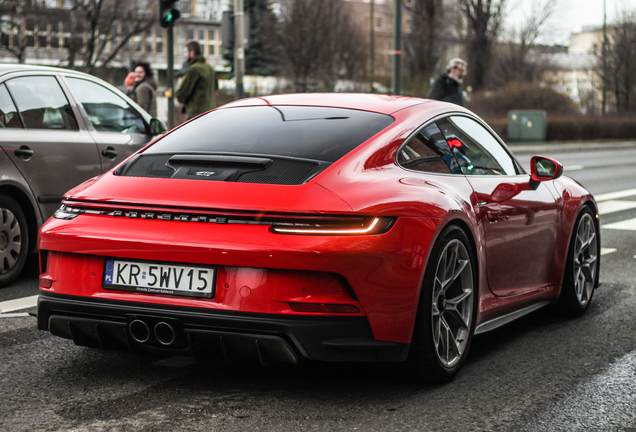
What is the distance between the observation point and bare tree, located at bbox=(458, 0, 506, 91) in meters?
49.2

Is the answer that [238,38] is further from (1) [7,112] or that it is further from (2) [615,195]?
(1) [7,112]

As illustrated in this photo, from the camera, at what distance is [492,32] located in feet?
165

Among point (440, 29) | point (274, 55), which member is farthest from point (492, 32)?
point (274, 55)

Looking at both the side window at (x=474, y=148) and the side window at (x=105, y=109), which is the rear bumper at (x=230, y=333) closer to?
the side window at (x=474, y=148)

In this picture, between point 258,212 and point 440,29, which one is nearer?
point 258,212

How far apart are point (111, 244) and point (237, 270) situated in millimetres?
566

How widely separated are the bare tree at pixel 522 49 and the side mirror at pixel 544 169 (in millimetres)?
52214

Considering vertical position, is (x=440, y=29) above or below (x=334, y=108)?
above

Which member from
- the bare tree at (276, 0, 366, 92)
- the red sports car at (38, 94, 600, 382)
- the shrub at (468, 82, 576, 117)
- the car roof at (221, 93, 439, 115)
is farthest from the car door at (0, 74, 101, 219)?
the shrub at (468, 82, 576, 117)

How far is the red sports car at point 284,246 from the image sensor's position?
140 inches

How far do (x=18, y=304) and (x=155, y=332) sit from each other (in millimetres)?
2557

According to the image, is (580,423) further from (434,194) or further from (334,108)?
(334,108)

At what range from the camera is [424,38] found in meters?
48.0

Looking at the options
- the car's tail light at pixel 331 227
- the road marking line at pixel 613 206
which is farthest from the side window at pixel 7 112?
the road marking line at pixel 613 206
